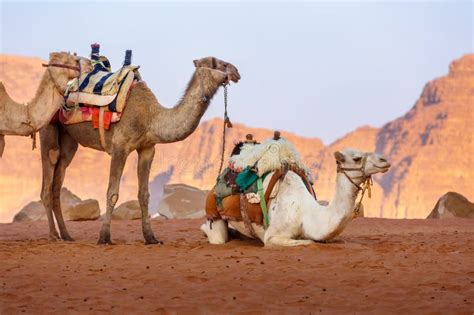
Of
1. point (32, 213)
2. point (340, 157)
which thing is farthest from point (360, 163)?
point (32, 213)

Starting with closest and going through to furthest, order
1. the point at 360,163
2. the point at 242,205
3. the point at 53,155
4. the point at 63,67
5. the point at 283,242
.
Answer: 1. the point at 360,163
2. the point at 283,242
3. the point at 242,205
4. the point at 63,67
5. the point at 53,155

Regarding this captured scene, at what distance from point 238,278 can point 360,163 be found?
2.22m

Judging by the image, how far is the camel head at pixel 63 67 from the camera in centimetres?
1141

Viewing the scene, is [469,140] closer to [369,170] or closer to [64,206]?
Result: [64,206]

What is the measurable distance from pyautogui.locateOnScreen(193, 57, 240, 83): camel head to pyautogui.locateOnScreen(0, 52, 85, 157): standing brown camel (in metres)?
1.67

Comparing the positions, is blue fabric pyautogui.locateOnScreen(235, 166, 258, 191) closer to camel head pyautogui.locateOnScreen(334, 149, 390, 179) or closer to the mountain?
camel head pyautogui.locateOnScreen(334, 149, 390, 179)

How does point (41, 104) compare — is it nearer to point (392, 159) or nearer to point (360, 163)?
point (360, 163)

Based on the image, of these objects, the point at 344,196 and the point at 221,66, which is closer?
the point at 344,196

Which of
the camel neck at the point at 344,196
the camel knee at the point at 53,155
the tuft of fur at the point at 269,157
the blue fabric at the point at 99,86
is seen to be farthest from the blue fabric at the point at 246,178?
the camel knee at the point at 53,155

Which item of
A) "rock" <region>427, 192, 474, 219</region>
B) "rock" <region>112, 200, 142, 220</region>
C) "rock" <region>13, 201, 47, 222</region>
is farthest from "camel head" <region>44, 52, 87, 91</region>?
"rock" <region>427, 192, 474, 219</region>

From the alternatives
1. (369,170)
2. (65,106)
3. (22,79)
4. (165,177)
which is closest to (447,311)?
(369,170)

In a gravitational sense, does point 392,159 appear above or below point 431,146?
below

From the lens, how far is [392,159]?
86.5 metres

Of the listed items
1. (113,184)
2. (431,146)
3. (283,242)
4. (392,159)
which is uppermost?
(431,146)
